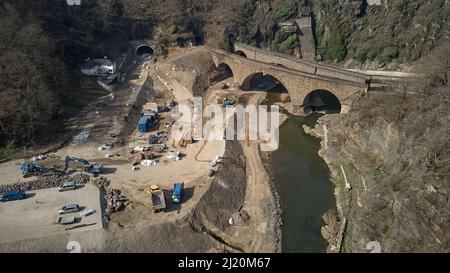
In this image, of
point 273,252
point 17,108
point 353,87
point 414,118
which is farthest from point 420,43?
point 17,108

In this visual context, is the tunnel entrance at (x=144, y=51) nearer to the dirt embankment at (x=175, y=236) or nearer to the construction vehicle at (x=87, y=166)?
the construction vehicle at (x=87, y=166)

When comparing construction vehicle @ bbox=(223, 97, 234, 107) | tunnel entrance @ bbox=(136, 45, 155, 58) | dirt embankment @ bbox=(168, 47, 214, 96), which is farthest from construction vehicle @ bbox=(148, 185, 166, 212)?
tunnel entrance @ bbox=(136, 45, 155, 58)

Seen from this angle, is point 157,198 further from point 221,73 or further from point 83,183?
point 221,73

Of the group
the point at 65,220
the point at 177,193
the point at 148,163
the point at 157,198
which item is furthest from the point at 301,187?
the point at 65,220

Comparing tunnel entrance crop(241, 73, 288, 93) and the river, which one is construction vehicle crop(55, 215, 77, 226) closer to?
the river

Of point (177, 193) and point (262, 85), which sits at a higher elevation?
point (262, 85)

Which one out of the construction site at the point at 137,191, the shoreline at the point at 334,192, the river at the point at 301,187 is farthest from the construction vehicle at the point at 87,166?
the river at the point at 301,187
